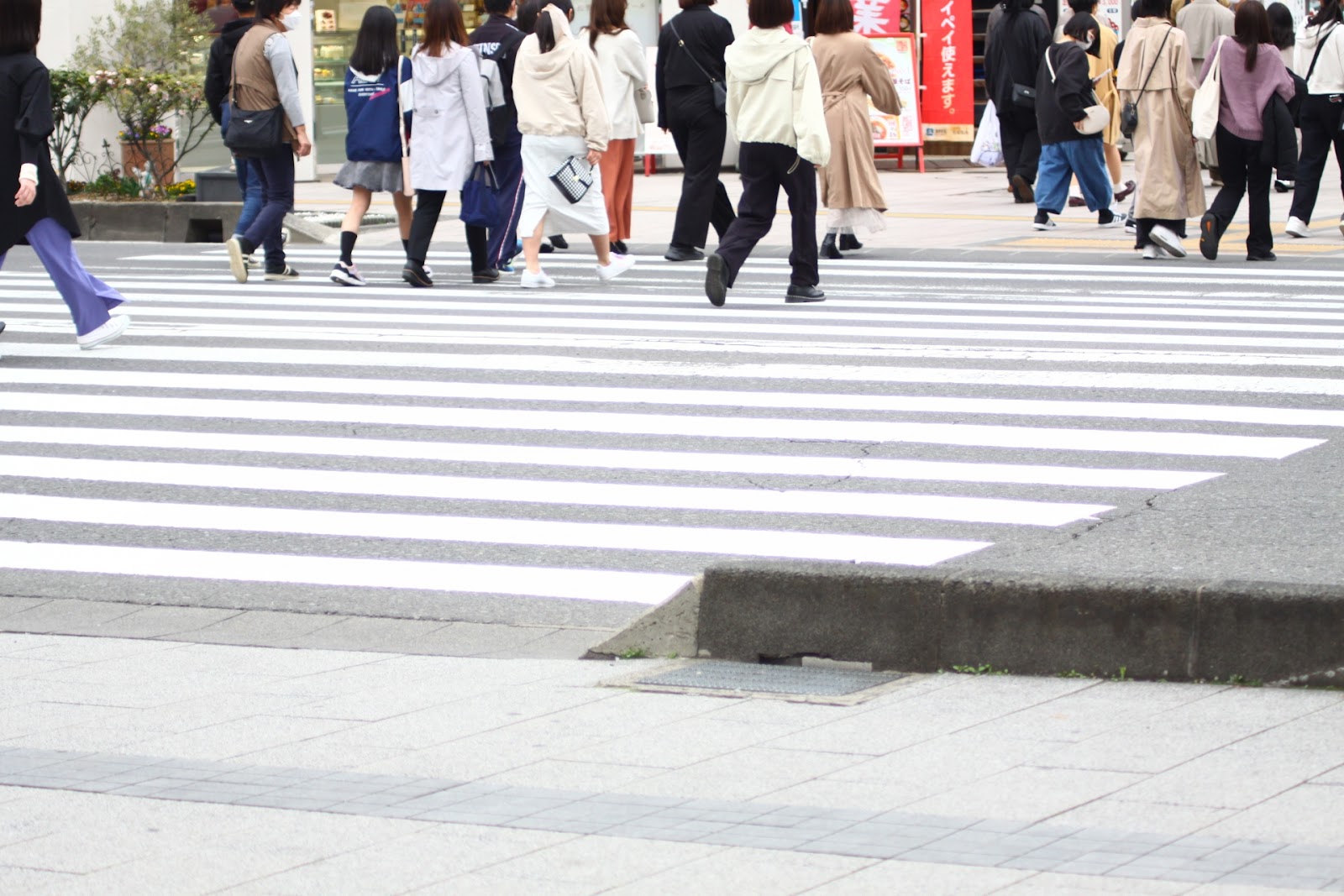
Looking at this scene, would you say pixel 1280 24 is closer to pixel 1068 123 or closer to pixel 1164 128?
pixel 1164 128

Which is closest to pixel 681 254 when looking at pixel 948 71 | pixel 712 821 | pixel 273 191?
pixel 273 191

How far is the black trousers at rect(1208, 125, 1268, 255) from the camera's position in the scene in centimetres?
1415

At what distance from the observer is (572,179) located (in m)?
13.1

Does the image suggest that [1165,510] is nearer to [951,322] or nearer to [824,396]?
[824,396]

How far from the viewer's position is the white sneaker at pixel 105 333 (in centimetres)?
1120

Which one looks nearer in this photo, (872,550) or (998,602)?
(998,602)

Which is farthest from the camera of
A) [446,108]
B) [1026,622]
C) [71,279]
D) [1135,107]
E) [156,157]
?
[156,157]

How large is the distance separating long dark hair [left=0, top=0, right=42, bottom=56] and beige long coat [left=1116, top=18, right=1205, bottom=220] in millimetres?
7622

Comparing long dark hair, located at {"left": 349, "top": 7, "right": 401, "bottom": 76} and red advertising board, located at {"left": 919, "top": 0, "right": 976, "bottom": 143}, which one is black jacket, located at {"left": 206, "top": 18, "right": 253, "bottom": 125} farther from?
red advertising board, located at {"left": 919, "top": 0, "right": 976, "bottom": 143}

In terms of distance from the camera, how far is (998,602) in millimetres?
5445

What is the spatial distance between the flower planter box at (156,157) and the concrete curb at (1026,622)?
14579 mm

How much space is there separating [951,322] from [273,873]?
8.36 meters

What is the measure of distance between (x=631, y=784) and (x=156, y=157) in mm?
16021

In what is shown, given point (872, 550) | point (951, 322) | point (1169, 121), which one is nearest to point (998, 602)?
point (872, 550)
